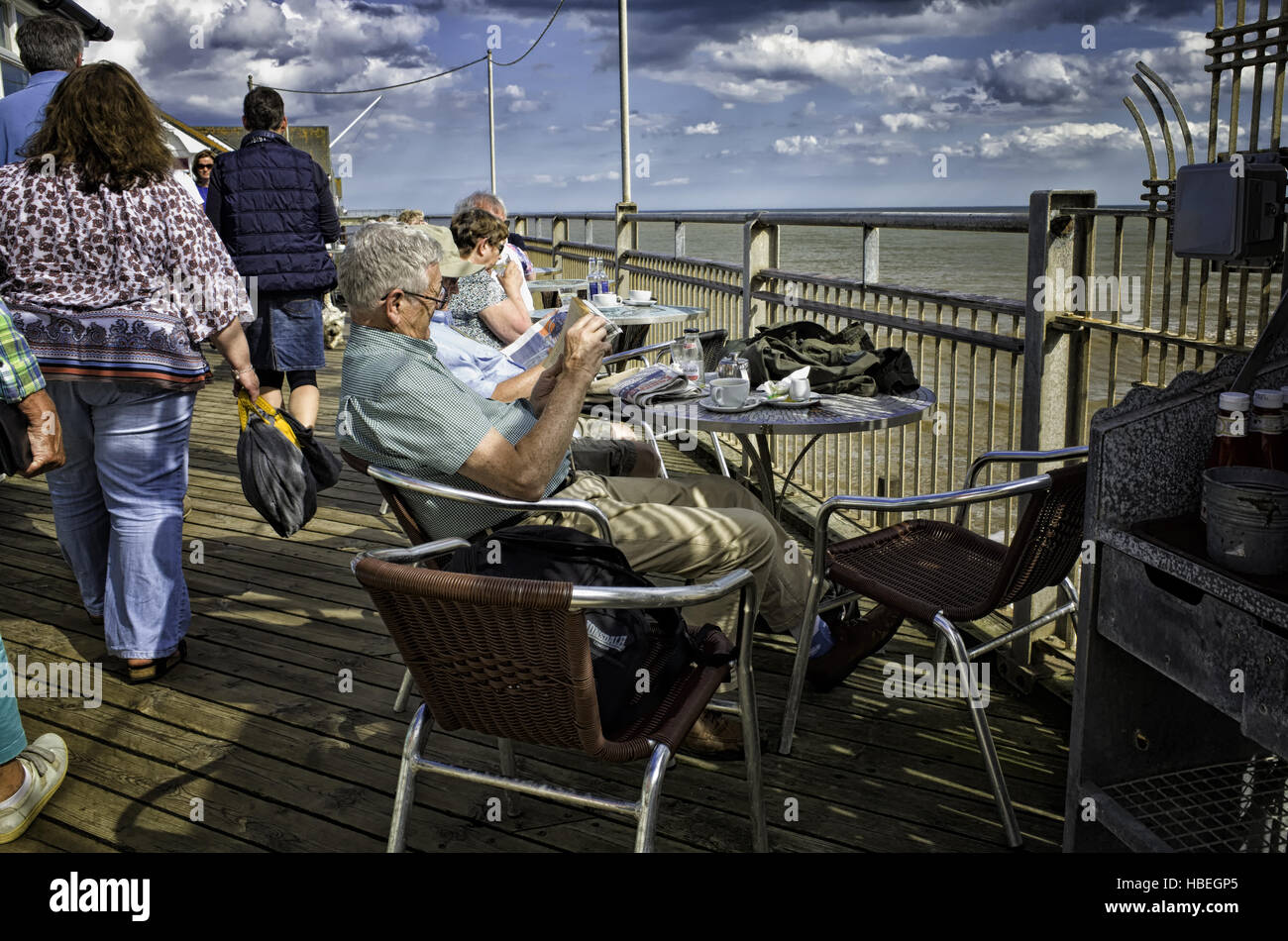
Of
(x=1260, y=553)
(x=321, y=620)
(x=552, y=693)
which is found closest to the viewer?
(x=1260, y=553)

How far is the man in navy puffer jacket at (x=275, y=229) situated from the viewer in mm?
5039

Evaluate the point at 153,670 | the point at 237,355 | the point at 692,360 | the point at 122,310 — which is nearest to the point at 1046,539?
the point at 692,360

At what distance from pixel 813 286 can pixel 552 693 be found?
343 cm

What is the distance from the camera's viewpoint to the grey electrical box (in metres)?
1.86

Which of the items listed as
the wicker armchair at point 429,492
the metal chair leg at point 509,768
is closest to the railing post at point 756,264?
the wicker armchair at point 429,492

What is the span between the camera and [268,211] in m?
5.07

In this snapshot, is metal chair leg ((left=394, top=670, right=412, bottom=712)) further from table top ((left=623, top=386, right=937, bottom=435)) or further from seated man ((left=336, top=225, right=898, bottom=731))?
table top ((left=623, top=386, right=937, bottom=435))

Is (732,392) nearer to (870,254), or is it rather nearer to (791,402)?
(791,402)

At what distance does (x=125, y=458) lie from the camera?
314 cm

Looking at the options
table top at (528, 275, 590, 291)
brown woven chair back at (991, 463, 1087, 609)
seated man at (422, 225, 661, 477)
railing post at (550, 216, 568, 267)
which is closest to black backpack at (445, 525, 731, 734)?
brown woven chair back at (991, 463, 1087, 609)

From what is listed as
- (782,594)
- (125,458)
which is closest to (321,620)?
(125,458)

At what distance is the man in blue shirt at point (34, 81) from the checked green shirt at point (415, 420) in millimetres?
1951

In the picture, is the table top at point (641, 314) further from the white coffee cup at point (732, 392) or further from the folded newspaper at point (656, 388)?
the white coffee cup at point (732, 392)
